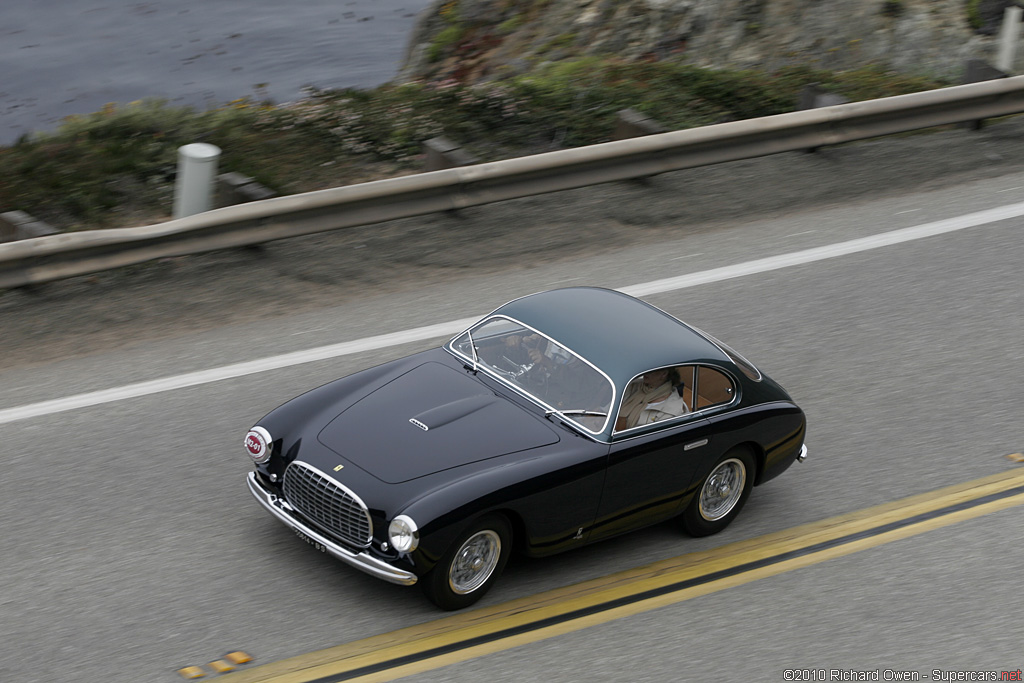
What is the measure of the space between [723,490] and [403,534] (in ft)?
7.50

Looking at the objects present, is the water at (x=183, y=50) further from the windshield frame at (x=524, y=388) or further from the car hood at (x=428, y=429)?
the car hood at (x=428, y=429)

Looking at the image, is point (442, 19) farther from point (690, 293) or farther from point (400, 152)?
point (690, 293)

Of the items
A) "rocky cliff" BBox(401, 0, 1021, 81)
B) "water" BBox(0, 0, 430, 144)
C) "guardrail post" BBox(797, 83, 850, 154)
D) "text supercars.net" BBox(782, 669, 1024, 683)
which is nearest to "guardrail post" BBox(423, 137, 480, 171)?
"guardrail post" BBox(797, 83, 850, 154)

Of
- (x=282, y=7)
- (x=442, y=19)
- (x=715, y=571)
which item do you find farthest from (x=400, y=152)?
(x=282, y=7)

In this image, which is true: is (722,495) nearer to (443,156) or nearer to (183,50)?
(443,156)

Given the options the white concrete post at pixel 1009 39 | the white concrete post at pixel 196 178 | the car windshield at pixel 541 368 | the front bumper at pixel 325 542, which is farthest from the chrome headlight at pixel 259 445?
the white concrete post at pixel 1009 39

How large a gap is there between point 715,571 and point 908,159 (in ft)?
24.0

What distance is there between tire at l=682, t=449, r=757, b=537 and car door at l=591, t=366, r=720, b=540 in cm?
15

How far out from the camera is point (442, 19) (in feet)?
66.2

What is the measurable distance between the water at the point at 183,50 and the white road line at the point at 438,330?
1174 centimetres

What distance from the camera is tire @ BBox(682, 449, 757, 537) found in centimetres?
700

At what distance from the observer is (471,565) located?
20.2 feet

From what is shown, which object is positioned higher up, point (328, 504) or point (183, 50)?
point (328, 504)

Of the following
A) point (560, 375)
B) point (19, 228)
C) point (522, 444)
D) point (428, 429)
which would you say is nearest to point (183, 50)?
point (19, 228)
